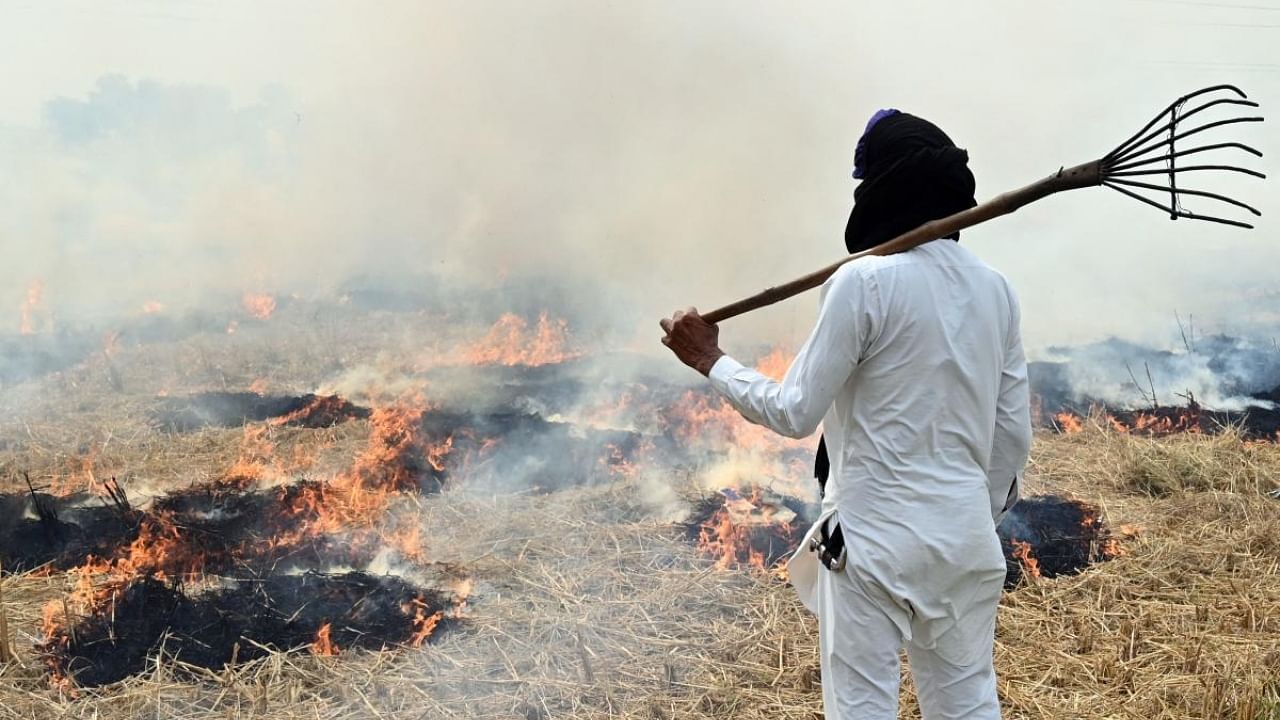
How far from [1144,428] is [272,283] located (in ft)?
26.8

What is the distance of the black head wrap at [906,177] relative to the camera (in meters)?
1.94

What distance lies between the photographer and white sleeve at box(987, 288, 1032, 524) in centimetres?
210

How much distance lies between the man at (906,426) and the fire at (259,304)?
7.43 m

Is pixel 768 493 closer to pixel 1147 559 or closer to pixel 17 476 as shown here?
pixel 1147 559

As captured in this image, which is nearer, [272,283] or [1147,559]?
[1147,559]

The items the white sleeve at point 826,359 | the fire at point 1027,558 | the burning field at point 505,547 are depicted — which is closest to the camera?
the white sleeve at point 826,359

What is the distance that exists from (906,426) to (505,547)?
2996 millimetres

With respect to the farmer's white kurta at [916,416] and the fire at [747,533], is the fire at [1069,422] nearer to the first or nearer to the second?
the fire at [747,533]

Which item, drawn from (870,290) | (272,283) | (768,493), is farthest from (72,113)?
(870,290)

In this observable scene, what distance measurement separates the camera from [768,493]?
5113 millimetres

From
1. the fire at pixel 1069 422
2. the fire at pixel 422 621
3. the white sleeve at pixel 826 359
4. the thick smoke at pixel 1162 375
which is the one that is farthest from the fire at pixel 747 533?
the thick smoke at pixel 1162 375

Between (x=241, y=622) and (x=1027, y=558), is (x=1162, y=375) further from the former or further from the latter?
(x=241, y=622)

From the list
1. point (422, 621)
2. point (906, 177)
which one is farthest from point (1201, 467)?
point (422, 621)

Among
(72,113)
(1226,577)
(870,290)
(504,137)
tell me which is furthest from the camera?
(504,137)
